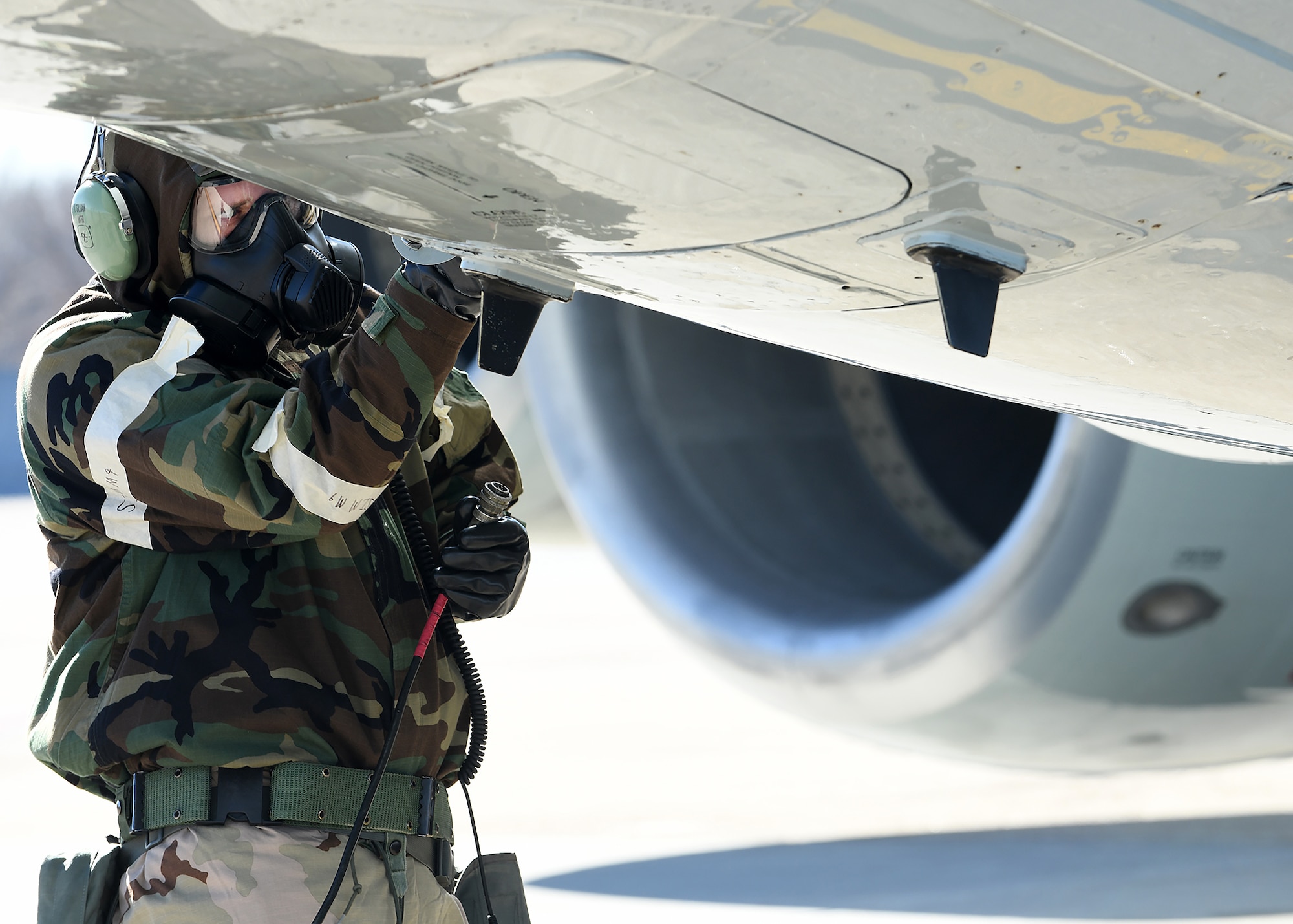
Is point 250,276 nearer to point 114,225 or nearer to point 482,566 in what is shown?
point 114,225

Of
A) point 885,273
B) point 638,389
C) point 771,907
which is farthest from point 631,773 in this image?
point 885,273

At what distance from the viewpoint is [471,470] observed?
1881 mm

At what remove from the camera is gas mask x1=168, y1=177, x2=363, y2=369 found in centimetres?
153

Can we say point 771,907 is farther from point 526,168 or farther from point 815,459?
point 526,168

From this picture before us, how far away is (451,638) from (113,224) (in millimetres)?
564

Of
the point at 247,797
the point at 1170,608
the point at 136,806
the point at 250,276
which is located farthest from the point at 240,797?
the point at 1170,608

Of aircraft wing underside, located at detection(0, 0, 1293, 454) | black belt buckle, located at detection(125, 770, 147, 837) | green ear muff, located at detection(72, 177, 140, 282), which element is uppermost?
green ear muff, located at detection(72, 177, 140, 282)

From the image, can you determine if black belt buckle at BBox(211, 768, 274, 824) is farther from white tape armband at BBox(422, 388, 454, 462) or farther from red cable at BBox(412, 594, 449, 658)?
white tape armband at BBox(422, 388, 454, 462)

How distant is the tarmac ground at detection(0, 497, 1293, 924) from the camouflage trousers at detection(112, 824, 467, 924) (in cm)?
165

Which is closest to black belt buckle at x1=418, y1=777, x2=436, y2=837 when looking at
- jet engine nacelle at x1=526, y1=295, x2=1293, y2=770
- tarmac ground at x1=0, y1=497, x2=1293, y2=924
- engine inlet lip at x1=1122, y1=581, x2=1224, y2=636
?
jet engine nacelle at x1=526, y1=295, x2=1293, y2=770

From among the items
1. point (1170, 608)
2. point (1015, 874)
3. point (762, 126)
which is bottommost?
point (762, 126)

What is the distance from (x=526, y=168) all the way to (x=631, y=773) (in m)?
4.07

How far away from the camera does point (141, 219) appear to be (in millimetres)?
1530

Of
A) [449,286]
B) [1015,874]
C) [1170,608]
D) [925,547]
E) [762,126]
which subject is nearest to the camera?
[762,126]
